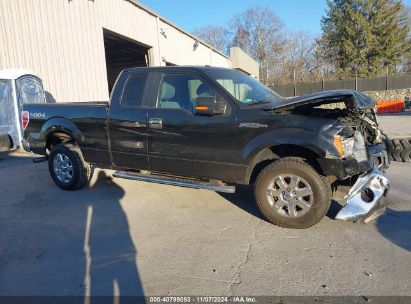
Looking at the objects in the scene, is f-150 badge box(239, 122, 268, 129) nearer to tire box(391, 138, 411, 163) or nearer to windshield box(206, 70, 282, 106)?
windshield box(206, 70, 282, 106)

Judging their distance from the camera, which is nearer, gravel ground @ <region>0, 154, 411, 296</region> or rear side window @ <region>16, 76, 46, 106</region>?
gravel ground @ <region>0, 154, 411, 296</region>

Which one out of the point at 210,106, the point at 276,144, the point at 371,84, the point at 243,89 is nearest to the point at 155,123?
the point at 210,106

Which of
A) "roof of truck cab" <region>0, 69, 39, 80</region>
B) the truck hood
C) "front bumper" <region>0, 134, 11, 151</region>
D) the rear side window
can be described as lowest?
"front bumper" <region>0, 134, 11, 151</region>

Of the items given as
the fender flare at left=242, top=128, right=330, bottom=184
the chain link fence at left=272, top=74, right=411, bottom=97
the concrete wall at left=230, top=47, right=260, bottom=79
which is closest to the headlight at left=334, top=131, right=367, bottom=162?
the fender flare at left=242, top=128, right=330, bottom=184

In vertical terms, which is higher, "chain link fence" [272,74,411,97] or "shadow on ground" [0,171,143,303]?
"chain link fence" [272,74,411,97]

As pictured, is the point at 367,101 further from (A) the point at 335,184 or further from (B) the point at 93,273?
(B) the point at 93,273

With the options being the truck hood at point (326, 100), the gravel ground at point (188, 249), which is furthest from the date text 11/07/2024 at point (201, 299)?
the truck hood at point (326, 100)

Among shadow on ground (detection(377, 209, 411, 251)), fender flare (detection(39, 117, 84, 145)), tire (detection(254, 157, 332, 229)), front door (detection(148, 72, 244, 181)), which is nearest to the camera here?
shadow on ground (detection(377, 209, 411, 251))

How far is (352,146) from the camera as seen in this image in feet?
14.0

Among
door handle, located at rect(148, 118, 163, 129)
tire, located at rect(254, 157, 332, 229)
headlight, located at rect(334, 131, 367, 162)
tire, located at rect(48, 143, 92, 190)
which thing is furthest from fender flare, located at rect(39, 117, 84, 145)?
headlight, located at rect(334, 131, 367, 162)

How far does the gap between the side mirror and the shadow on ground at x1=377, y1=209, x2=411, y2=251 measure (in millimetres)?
2364

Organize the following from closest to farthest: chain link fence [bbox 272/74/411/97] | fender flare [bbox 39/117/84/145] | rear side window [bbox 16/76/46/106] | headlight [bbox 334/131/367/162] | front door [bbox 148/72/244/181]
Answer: headlight [bbox 334/131/367/162], front door [bbox 148/72/244/181], fender flare [bbox 39/117/84/145], rear side window [bbox 16/76/46/106], chain link fence [bbox 272/74/411/97]

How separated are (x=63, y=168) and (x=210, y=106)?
3171 mm

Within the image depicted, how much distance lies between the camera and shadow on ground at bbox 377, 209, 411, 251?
13.1 ft
